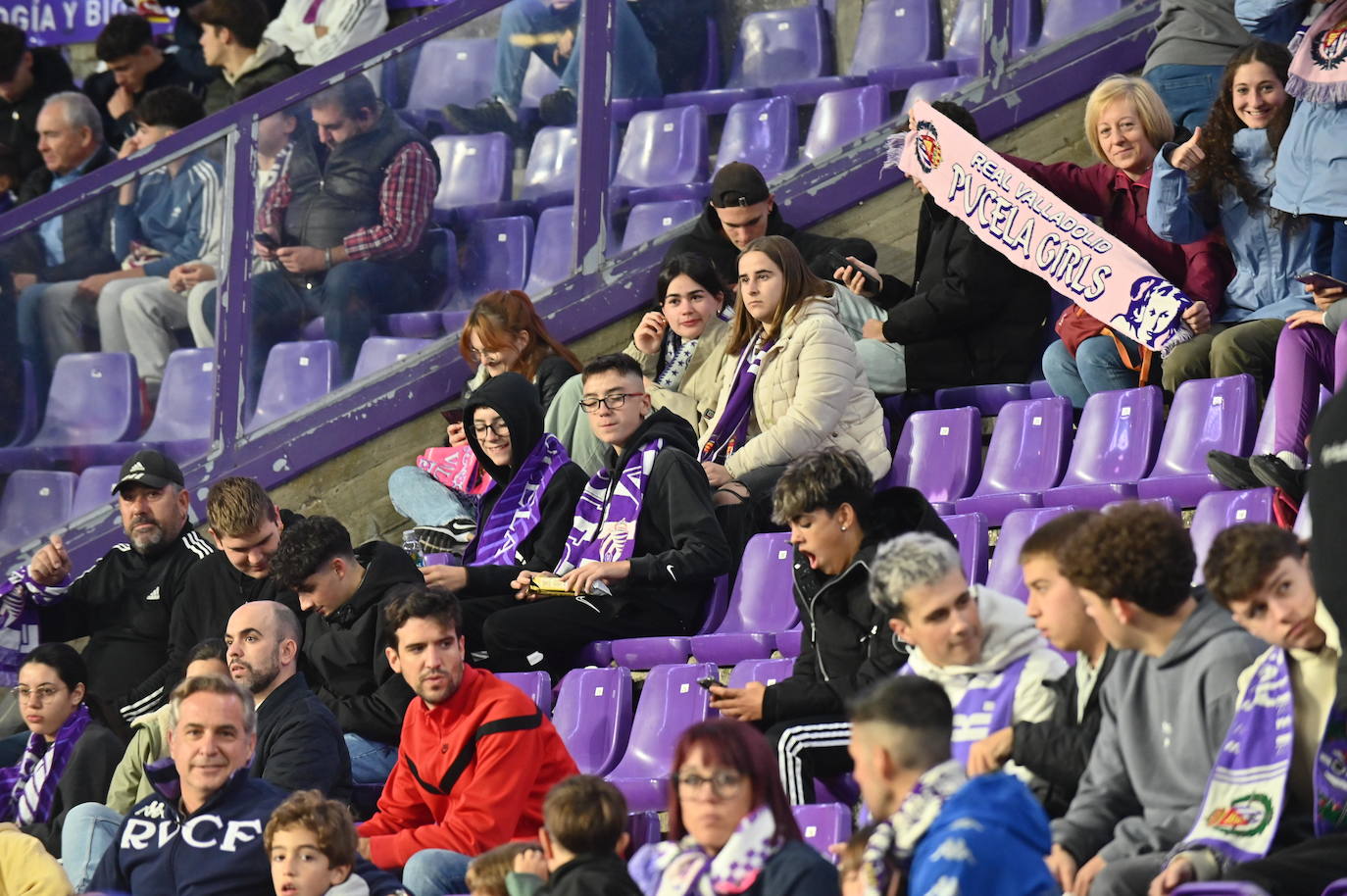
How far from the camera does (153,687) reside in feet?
22.7

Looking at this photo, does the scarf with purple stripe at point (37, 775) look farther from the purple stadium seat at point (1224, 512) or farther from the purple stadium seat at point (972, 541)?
the purple stadium seat at point (1224, 512)

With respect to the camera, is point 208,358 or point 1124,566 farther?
point 208,358

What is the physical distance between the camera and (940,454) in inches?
278

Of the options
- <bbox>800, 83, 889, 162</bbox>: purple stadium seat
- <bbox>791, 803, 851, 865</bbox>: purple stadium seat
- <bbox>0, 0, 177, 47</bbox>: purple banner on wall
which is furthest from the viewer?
<bbox>0, 0, 177, 47</bbox>: purple banner on wall

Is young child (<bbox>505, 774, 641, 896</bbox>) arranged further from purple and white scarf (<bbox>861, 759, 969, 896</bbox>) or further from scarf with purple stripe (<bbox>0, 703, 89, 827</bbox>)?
scarf with purple stripe (<bbox>0, 703, 89, 827</bbox>)

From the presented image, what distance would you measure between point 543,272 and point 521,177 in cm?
36

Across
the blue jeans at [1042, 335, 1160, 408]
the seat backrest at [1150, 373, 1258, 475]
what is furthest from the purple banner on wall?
the seat backrest at [1150, 373, 1258, 475]

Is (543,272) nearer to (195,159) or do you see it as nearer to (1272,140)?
(195,159)

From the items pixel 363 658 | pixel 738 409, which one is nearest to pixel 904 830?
pixel 363 658

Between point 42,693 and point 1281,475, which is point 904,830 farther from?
point 42,693

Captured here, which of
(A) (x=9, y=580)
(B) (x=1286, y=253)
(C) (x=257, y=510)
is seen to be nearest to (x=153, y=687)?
(C) (x=257, y=510)

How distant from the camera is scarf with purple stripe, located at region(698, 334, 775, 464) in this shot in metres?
7.20

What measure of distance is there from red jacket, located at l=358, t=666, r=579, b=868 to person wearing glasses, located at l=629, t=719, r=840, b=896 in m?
1.08

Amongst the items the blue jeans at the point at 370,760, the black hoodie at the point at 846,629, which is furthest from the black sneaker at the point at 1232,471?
the blue jeans at the point at 370,760
